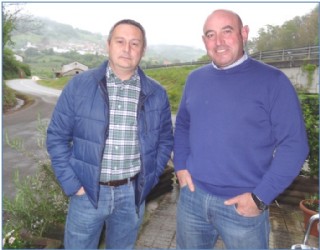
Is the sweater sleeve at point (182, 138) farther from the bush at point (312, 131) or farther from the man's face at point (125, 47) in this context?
the bush at point (312, 131)

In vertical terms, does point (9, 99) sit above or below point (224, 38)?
below

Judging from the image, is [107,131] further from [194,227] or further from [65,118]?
[194,227]

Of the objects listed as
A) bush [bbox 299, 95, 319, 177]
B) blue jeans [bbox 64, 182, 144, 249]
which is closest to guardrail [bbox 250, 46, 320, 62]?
bush [bbox 299, 95, 319, 177]

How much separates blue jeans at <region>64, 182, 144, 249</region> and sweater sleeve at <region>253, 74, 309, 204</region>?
849 mm

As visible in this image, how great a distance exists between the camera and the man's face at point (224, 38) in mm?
1853

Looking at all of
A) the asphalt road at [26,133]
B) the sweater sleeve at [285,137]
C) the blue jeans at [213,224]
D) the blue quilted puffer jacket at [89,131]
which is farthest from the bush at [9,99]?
the sweater sleeve at [285,137]

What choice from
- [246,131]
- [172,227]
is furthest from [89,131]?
[172,227]

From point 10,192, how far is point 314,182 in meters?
3.92

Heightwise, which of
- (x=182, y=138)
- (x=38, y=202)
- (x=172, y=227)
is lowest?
(x=172, y=227)

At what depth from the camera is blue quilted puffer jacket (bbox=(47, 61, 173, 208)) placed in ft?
6.19

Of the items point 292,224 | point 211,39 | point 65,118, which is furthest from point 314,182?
point 65,118

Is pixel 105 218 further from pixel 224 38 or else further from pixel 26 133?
pixel 26 133

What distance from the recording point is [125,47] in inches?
74.2

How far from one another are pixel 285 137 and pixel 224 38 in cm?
65
